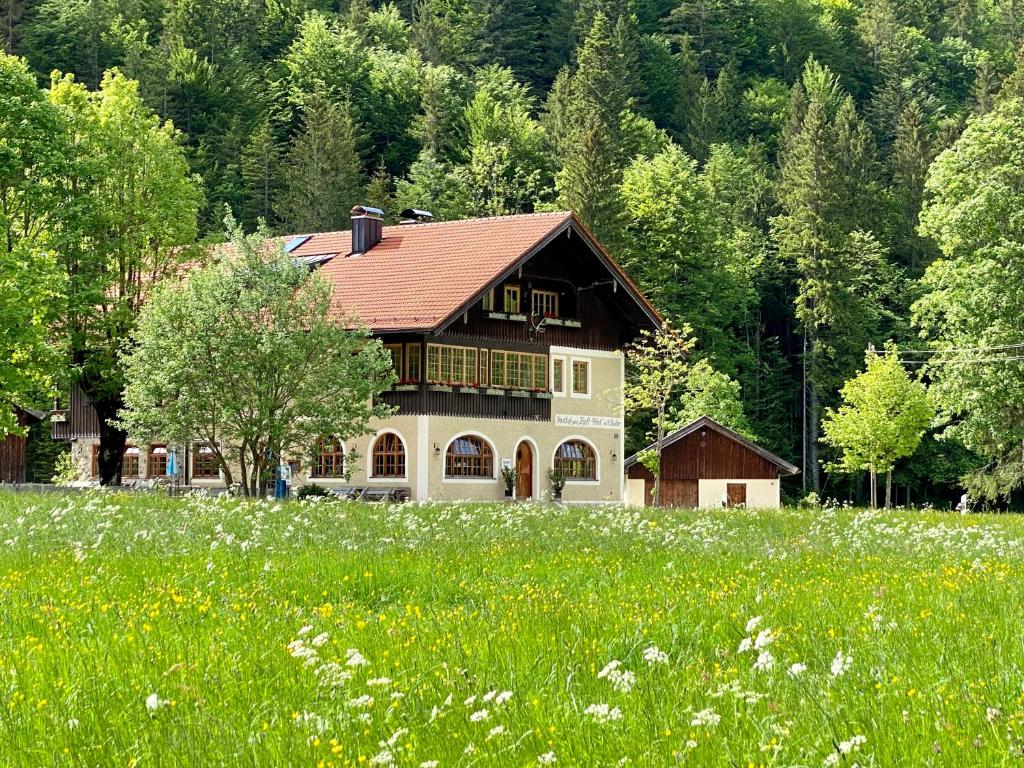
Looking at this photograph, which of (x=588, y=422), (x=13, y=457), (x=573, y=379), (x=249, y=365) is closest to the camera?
(x=249, y=365)

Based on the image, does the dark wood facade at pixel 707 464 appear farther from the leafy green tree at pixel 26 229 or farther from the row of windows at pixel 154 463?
the leafy green tree at pixel 26 229

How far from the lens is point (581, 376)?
54.5m

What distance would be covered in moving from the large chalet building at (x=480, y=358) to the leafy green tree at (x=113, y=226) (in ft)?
13.9

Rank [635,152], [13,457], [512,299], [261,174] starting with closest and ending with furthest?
[512,299] < [13,457] < [261,174] < [635,152]

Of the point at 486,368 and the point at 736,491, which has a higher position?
the point at 486,368

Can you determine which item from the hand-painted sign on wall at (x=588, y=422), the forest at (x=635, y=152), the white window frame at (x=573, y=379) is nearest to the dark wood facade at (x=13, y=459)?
the forest at (x=635, y=152)

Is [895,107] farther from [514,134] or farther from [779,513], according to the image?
[779,513]

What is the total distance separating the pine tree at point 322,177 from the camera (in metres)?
85.8

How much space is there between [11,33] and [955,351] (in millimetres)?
70498

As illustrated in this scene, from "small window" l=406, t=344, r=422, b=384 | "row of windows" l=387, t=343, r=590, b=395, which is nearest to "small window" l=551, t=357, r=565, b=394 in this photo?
"row of windows" l=387, t=343, r=590, b=395

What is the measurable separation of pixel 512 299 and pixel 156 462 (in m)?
14.1

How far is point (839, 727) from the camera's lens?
6617mm

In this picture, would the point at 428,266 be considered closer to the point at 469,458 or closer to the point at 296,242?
the point at 469,458

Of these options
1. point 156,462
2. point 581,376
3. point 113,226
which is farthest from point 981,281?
point 156,462
